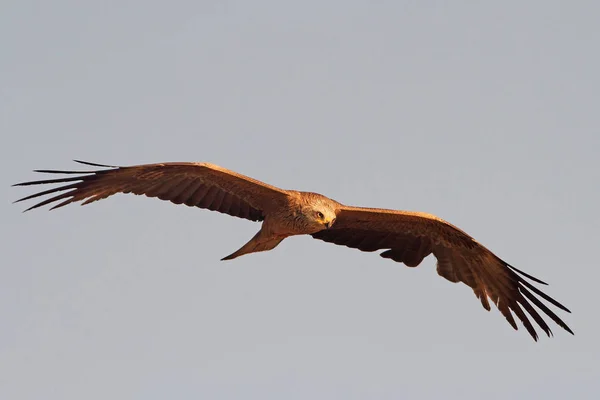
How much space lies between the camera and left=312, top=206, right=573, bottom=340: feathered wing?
49.4 feet

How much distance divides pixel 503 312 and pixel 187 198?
4.34 metres

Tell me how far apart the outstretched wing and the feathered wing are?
1.32m

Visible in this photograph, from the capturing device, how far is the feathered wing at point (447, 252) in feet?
49.4

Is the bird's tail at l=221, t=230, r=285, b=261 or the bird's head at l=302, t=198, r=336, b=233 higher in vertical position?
the bird's head at l=302, t=198, r=336, b=233

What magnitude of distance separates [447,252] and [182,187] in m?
3.65

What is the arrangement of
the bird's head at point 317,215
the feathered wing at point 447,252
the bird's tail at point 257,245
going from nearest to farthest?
the bird's head at point 317,215 < the bird's tail at point 257,245 < the feathered wing at point 447,252

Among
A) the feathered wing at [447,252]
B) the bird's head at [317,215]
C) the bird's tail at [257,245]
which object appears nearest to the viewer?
the bird's head at [317,215]

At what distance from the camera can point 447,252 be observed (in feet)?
50.5

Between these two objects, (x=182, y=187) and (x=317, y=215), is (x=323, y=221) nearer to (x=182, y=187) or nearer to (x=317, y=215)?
(x=317, y=215)

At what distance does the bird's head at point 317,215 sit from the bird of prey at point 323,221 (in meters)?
0.01

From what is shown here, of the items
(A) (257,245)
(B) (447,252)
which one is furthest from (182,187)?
(B) (447,252)

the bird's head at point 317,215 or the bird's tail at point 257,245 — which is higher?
the bird's head at point 317,215

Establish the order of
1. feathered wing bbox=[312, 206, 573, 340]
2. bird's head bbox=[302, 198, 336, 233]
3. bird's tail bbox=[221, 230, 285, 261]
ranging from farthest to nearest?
feathered wing bbox=[312, 206, 573, 340] < bird's tail bbox=[221, 230, 285, 261] < bird's head bbox=[302, 198, 336, 233]

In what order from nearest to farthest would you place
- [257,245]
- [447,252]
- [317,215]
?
[317,215], [257,245], [447,252]
